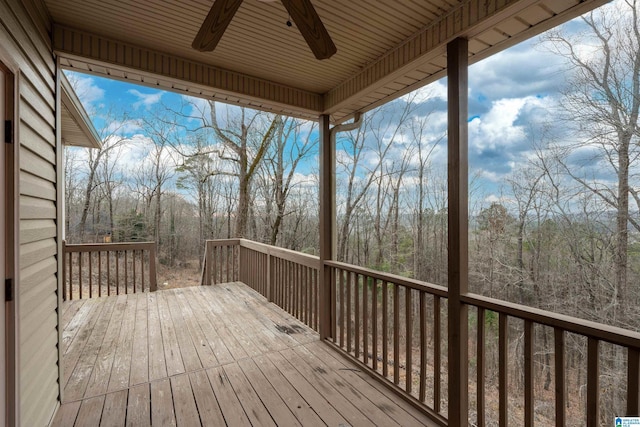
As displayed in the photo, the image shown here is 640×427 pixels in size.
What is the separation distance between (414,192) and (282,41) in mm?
5987

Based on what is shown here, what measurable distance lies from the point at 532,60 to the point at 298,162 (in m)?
6.42

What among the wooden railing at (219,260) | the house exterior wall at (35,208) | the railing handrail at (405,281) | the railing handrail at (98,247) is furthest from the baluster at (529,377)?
the railing handrail at (98,247)

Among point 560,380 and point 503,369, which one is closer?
point 560,380

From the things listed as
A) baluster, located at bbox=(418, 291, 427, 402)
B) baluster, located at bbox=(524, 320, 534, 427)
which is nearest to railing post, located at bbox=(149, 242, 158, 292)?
baluster, located at bbox=(418, 291, 427, 402)

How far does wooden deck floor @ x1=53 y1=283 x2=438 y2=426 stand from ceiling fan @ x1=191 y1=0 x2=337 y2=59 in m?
2.40

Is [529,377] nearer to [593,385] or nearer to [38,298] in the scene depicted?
[593,385]

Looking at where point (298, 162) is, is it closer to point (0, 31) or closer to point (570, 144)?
point (570, 144)

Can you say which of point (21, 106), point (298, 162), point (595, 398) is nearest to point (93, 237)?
point (298, 162)

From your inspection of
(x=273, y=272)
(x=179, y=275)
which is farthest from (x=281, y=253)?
(x=179, y=275)

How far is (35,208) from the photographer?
5.50ft

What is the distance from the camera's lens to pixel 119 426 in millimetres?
1902

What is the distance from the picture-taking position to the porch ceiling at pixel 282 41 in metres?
1.79

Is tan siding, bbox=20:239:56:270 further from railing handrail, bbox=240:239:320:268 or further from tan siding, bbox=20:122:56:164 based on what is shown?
railing handrail, bbox=240:239:320:268

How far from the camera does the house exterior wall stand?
4.67 feet
